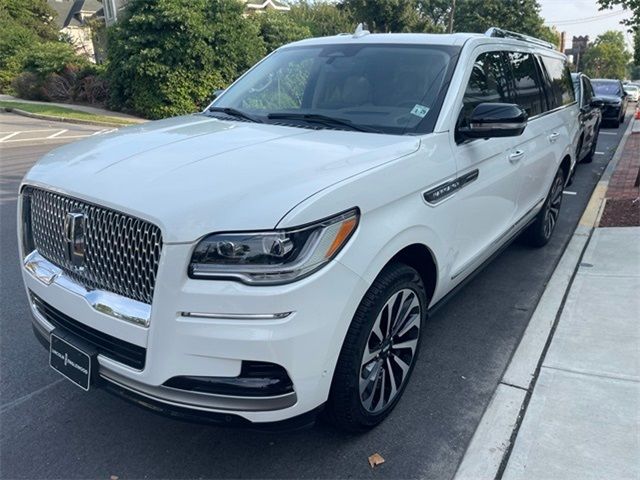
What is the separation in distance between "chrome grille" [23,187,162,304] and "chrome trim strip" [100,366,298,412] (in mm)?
386

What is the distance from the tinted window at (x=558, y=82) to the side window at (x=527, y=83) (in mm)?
349

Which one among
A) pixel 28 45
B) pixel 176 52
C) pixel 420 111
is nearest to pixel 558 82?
pixel 420 111

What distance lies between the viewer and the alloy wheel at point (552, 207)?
5664 mm

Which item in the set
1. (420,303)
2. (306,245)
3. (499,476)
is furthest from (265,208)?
(499,476)

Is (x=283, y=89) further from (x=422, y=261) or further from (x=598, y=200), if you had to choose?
(x=598, y=200)

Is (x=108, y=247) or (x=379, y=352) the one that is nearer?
(x=108, y=247)

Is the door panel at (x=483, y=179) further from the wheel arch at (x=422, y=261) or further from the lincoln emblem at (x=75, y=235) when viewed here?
the lincoln emblem at (x=75, y=235)

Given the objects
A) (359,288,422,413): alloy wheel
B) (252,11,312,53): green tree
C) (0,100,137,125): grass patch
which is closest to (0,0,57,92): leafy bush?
(0,100,137,125): grass patch

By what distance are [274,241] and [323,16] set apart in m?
33.2

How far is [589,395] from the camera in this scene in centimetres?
323

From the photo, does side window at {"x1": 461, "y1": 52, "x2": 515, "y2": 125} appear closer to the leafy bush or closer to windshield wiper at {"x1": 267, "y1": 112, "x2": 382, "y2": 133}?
windshield wiper at {"x1": 267, "y1": 112, "x2": 382, "y2": 133}

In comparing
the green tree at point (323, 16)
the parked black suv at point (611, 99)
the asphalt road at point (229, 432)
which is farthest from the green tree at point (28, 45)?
the asphalt road at point (229, 432)

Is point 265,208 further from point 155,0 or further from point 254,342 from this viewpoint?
point 155,0

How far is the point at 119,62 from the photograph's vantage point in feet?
63.3
